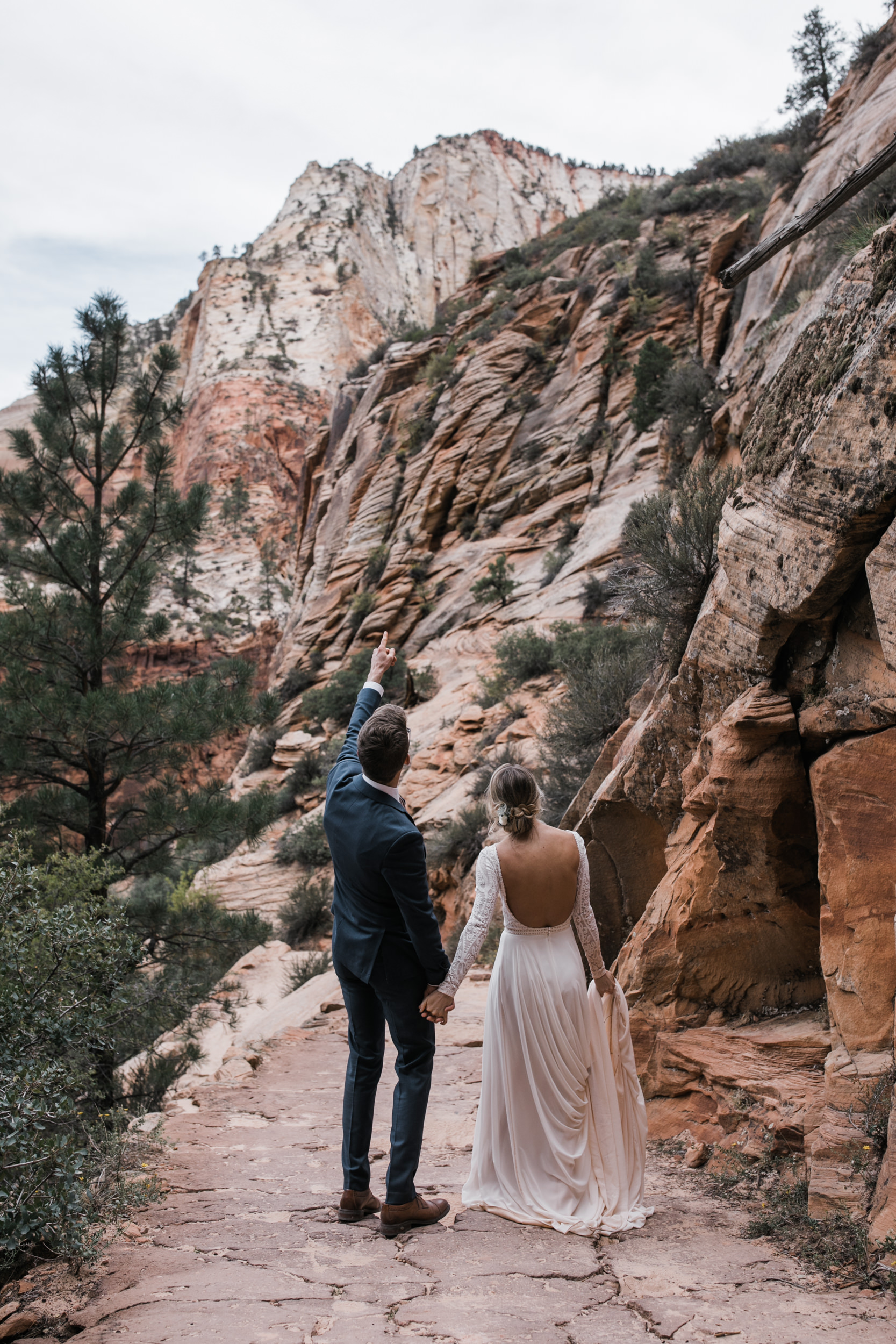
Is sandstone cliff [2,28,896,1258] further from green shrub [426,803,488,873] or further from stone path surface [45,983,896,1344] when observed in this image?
stone path surface [45,983,896,1344]

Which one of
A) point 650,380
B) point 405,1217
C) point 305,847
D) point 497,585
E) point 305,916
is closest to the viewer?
point 405,1217

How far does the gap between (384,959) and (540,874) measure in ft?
2.32

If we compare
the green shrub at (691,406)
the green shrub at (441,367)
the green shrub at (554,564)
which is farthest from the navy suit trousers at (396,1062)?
the green shrub at (441,367)

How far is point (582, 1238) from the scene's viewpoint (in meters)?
2.96

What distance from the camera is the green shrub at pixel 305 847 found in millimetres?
14836

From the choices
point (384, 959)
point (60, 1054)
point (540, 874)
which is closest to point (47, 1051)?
point (60, 1054)

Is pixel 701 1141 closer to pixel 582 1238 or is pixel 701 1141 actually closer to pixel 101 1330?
pixel 582 1238

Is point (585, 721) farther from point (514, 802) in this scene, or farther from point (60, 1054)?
point (60, 1054)

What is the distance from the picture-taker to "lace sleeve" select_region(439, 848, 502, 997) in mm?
3180

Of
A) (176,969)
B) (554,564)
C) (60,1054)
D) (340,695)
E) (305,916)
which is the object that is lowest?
(305,916)

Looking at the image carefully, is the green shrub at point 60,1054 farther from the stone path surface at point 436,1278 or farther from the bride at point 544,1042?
the bride at point 544,1042

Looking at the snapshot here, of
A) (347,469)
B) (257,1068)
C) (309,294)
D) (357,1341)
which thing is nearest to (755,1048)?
(357,1341)

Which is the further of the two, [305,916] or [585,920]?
[305,916]

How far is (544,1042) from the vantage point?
10.8ft
